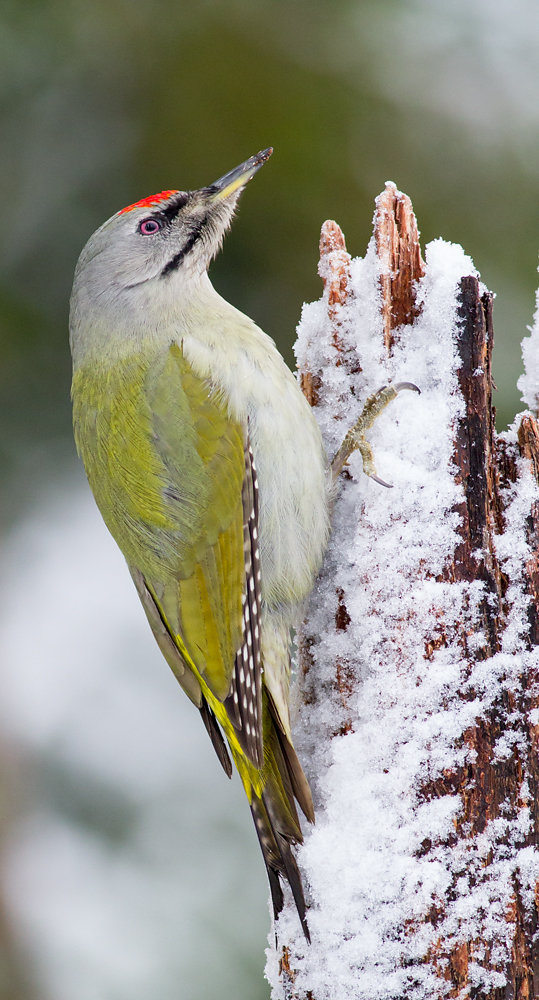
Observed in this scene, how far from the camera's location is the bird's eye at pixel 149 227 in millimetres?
3129

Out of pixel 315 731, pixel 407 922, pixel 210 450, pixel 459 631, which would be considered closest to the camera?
pixel 407 922

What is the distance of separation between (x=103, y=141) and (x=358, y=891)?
308cm

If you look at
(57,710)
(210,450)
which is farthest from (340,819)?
(57,710)

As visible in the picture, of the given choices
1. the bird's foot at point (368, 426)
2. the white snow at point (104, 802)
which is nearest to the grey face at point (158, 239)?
the bird's foot at point (368, 426)

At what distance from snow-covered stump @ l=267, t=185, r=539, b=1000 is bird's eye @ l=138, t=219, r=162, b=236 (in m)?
0.77

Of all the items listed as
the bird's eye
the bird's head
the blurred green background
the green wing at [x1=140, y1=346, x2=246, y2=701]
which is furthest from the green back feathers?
the blurred green background

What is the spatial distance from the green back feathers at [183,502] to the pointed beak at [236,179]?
2.05 ft

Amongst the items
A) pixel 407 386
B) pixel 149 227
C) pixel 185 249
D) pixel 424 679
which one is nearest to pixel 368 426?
pixel 407 386

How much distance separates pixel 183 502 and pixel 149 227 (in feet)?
3.40

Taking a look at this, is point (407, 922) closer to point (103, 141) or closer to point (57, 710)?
point (57, 710)

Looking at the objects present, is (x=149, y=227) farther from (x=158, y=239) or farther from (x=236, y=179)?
(x=236, y=179)

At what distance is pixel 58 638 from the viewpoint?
12.9ft

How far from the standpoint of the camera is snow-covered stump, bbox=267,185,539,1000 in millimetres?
2041

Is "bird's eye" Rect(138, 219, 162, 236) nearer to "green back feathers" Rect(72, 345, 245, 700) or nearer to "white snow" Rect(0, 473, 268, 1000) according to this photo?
"green back feathers" Rect(72, 345, 245, 700)
